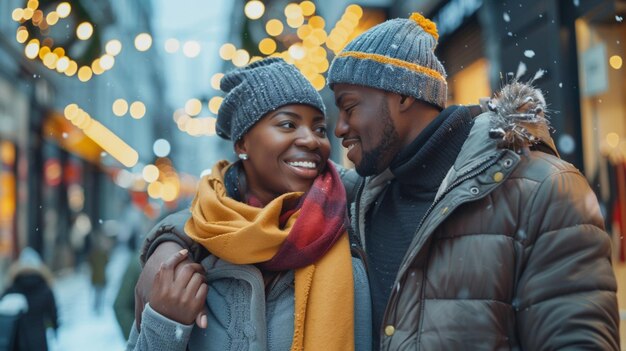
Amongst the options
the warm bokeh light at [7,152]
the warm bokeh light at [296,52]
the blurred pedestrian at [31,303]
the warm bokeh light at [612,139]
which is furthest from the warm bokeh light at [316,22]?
the warm bokeh light at [7,152]

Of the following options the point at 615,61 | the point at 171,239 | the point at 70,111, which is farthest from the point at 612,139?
the point at 70,111

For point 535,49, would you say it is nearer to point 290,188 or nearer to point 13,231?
point 290,188

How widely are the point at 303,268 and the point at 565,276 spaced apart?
0.85 m

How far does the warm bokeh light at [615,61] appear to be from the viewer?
5.55 metres

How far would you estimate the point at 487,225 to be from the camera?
6.06 feet

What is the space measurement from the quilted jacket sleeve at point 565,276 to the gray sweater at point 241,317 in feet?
1.94

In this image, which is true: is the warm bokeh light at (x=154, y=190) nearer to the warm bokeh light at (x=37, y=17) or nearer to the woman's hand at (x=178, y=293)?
the warm bokeh light at (x=37, y=17)

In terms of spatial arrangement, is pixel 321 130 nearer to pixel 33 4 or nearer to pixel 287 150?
pixel 287 150

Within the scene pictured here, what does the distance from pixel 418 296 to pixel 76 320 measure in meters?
11.0

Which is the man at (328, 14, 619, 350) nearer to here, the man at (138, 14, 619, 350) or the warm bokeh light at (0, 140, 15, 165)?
the man at (138, 14, 619, 350)

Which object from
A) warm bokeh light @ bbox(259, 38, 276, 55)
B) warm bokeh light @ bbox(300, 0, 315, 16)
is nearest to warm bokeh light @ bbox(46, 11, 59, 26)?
warm bokeh light @ bbox(259, 38, 276, 55)

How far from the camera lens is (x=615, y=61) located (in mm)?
5633

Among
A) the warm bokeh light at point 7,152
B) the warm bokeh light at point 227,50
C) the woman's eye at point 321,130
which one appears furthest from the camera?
the warm bokeh light at point 7,152

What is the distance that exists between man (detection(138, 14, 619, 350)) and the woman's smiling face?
0.15m
